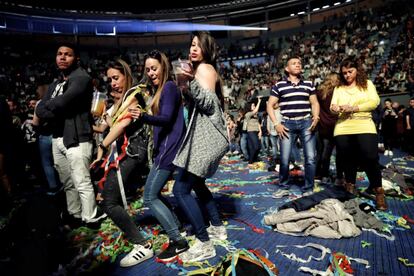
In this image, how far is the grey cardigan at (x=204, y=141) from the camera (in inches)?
84.6

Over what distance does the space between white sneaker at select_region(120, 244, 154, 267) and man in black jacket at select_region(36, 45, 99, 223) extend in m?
1.01

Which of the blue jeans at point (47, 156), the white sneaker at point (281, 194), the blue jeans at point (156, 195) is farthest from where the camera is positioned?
the blue jeans at point (47, 156)

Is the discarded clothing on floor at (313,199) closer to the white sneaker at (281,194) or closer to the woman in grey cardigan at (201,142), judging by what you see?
the white sneaker at (281,194)

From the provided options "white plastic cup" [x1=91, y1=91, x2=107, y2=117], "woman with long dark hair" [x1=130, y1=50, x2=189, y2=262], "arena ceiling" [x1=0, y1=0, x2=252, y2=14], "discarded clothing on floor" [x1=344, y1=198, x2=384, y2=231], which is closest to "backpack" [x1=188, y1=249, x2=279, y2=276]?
"woman with long dark hair" [x1=130, y1=50, x2=189, y2=262]

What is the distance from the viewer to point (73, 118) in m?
2.92

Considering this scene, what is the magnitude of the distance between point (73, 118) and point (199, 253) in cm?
193

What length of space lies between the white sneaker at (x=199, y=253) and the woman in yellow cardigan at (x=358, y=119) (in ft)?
7.27

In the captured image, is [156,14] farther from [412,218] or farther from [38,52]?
[412,218]

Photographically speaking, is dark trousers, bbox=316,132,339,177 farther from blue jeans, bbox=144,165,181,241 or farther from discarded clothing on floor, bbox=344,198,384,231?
blue jeans, bbox=144,165,181,241

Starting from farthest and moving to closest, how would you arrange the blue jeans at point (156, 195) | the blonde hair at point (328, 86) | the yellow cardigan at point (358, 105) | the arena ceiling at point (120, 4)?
1. the arena ceiling at point (120, 4)
2. the blonde hair at point (328, 86)
3. the yellow cardigan at point (358, 105)
4. the blue jeans at point (156, 195)

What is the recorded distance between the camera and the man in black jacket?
2.81m

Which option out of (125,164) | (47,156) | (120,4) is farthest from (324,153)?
(120,4)

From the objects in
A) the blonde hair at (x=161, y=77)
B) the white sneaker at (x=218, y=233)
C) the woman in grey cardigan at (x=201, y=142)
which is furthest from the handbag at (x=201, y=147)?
the white sneaker at (x=218, y=233)

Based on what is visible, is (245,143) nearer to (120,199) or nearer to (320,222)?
(320,222)
